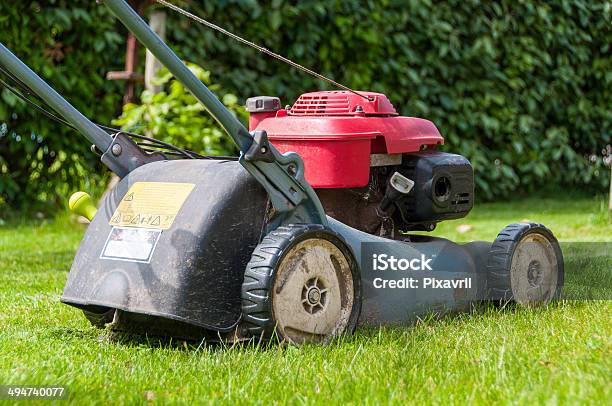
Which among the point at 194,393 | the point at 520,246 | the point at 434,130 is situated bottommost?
the point at 194,393

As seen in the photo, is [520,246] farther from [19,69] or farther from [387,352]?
[19,69]

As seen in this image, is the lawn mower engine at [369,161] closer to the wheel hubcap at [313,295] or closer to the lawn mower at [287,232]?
the lawn mower at [287,232]

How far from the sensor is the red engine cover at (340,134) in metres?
3.12

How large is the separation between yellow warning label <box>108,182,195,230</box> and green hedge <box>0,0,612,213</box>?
10.7 ft

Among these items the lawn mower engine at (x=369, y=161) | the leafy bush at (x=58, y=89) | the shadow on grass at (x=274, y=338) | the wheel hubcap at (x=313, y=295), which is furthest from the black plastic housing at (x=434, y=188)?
the leafy bush at (x=58, y=89)

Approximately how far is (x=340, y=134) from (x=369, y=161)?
6.2 inches

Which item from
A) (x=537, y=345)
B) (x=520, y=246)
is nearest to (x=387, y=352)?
(x=537, y=345)

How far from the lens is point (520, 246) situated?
3424 mm

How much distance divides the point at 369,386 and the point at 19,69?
1.33 metres

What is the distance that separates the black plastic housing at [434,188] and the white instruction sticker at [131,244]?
0.89 m

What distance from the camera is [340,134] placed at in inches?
122

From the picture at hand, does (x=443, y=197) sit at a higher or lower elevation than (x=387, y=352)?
higher

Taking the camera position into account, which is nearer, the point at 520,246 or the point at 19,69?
the point at 19,69

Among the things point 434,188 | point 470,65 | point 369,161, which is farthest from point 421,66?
point 369,161
